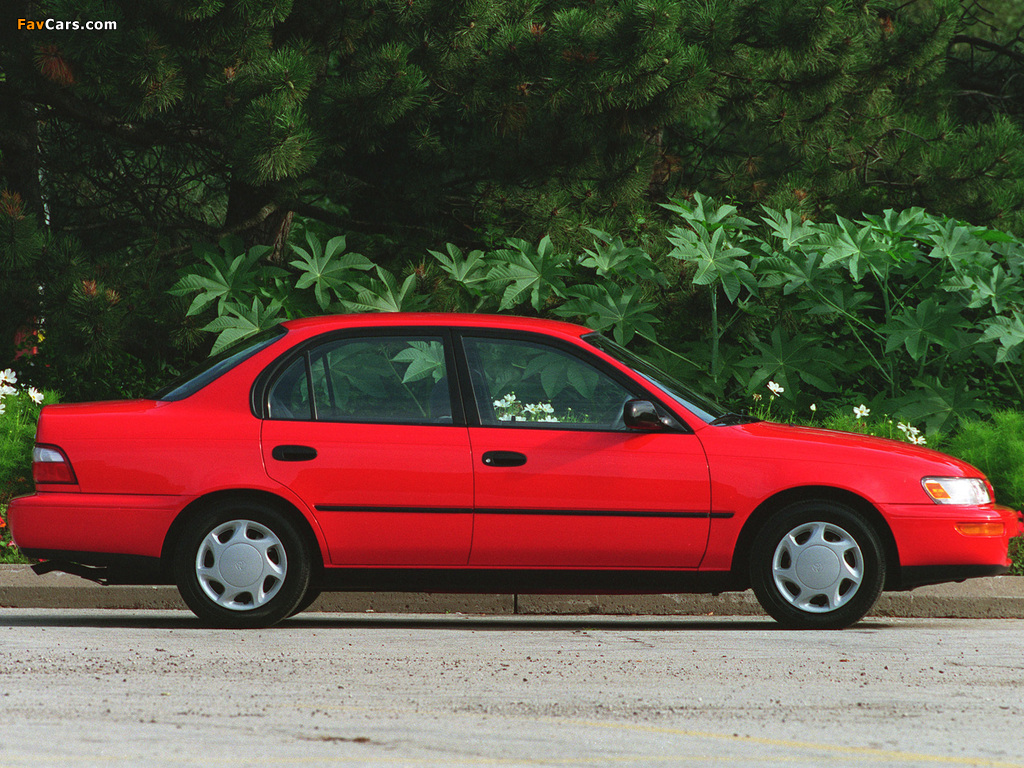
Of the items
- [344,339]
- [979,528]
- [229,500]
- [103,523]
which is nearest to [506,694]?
[229,500]

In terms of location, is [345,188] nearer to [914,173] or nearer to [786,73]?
[786,73]

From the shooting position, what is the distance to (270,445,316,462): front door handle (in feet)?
21.4

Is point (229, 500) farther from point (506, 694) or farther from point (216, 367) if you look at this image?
point (506, 694)

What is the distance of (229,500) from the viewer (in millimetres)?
6555

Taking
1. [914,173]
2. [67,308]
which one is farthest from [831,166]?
[67,308]

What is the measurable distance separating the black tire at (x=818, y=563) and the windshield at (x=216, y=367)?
8.69ft

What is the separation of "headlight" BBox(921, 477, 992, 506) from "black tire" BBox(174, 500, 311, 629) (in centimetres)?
307

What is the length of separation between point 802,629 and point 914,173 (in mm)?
7036

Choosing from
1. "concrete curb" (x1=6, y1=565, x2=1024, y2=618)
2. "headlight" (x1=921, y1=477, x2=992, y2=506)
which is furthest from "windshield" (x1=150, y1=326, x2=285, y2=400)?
→ "headlight" (x1=921, y1=477, x2=992, y2=506)

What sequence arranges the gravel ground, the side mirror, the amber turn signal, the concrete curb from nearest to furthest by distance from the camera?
the gravel ground < the side mirror < the amber turn signal < the concrete curb

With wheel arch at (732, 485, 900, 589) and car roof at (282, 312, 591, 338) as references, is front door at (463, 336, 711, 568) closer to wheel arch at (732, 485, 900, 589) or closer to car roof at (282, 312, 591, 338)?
wheel arch at (732, 485, 900, 589)

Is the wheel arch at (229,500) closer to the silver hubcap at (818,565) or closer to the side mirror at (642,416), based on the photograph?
the side mirror at (642,416)

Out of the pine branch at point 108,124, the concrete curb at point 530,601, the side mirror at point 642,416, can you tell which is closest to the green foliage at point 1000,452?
the concrete curb at point 530,601

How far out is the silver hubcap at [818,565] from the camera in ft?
21.6
